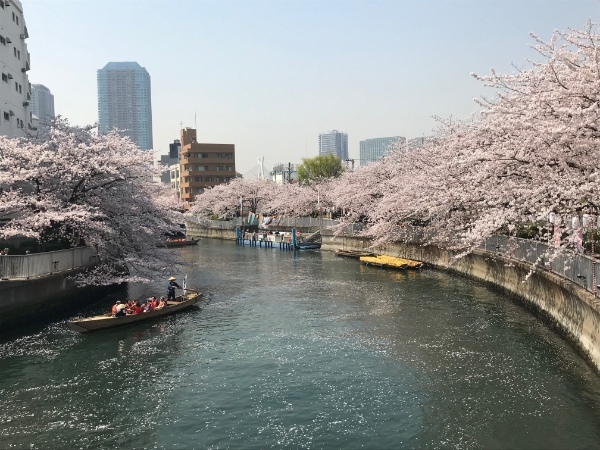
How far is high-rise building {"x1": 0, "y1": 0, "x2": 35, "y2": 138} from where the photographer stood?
41.7 metres

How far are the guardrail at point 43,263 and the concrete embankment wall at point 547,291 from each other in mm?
24787

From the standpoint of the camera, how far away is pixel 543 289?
26156mm

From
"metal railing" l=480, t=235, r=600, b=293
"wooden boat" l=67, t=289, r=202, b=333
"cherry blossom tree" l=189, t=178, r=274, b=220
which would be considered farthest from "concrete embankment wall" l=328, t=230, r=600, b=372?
"cherry blossom tree" l=189, t=178, r=274, b=220

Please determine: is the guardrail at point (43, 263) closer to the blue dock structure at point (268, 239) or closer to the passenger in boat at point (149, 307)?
the passenger in boat at point (149, 307)

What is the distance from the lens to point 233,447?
45.5 feet

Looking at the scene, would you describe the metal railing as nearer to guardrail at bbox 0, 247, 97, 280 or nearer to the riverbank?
the riverbank

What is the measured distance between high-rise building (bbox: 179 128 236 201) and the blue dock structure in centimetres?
4666

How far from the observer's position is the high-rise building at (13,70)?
137ft

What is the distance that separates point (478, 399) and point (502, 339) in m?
7.30

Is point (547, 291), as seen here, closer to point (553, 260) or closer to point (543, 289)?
point (543, 289)

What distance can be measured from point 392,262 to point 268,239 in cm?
3302

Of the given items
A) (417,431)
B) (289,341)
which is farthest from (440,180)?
(417,431)

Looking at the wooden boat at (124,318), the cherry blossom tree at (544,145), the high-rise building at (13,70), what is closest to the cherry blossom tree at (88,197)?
the wooden boat at (124,318)

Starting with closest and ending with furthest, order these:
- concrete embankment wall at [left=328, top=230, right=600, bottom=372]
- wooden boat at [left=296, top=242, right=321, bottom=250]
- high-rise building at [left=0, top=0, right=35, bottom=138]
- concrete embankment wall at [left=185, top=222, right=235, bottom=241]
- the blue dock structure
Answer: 1. concrete embankment wall at [left=328, top=230, right=600, bottom=372]
2. high-rise building at [left=0, top=0, right=35, bottom=138]
3. wooden boat at [left=296, top=242, right=321, bottom=250]
4. the blue dock structure
5. concrete embankment wall at [left=185, top=222, right=235, bottom=241]
